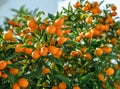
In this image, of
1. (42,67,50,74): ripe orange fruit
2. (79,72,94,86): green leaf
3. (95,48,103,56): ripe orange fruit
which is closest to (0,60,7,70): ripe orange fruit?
(42,67,50,74): ripe orange fruit

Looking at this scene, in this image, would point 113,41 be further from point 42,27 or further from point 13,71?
point 13,71

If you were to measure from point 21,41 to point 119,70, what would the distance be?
0.61m

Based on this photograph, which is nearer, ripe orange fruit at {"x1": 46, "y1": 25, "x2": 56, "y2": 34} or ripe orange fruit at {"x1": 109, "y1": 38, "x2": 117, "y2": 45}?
ripe orange fruit at {"x1": 46, "y1": 25, "x2": 56, "y2": 34}

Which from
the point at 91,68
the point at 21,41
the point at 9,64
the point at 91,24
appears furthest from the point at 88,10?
the point at 9,64

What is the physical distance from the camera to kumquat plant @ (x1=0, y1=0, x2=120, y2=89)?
4.84 ft

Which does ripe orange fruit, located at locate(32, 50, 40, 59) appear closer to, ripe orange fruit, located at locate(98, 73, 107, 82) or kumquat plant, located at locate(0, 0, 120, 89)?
kumquat plant, located at locate(0, 0, 120, 89)

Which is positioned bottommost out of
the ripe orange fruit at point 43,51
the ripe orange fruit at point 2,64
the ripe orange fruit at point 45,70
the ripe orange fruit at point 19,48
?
the ripe orange fruit at point 45,70

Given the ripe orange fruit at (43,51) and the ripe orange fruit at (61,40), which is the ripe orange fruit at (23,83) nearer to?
the ripe orange fruit at (43,51)

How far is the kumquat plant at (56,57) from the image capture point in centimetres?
147

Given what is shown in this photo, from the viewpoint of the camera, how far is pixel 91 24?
2.15 meters

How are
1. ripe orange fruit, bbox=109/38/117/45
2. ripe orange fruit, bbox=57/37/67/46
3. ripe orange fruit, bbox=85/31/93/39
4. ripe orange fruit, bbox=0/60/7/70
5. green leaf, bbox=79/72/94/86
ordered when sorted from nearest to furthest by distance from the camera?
1. ripe orange fruit, bbox=0/60/7/70
2. ripe orange fruit, bbox=57/37/67/46
3. green leaf, bbox=79/72/94/86
4. ripe orange fruit, bbox=85/31/93/39
5. ripe orange fruit, bbox=109/38/117/45

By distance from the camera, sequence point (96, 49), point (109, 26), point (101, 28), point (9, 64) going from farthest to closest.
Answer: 1. point (109, 26)
2. point (101, 28)
3. point (96, 49)
4. point (9, 64)

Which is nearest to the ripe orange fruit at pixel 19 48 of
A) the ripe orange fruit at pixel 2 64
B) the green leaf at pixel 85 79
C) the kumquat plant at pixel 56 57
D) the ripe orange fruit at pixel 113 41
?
the kumquat plant at pixel 56 57

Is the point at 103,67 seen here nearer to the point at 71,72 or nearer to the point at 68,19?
the point at 71,72
